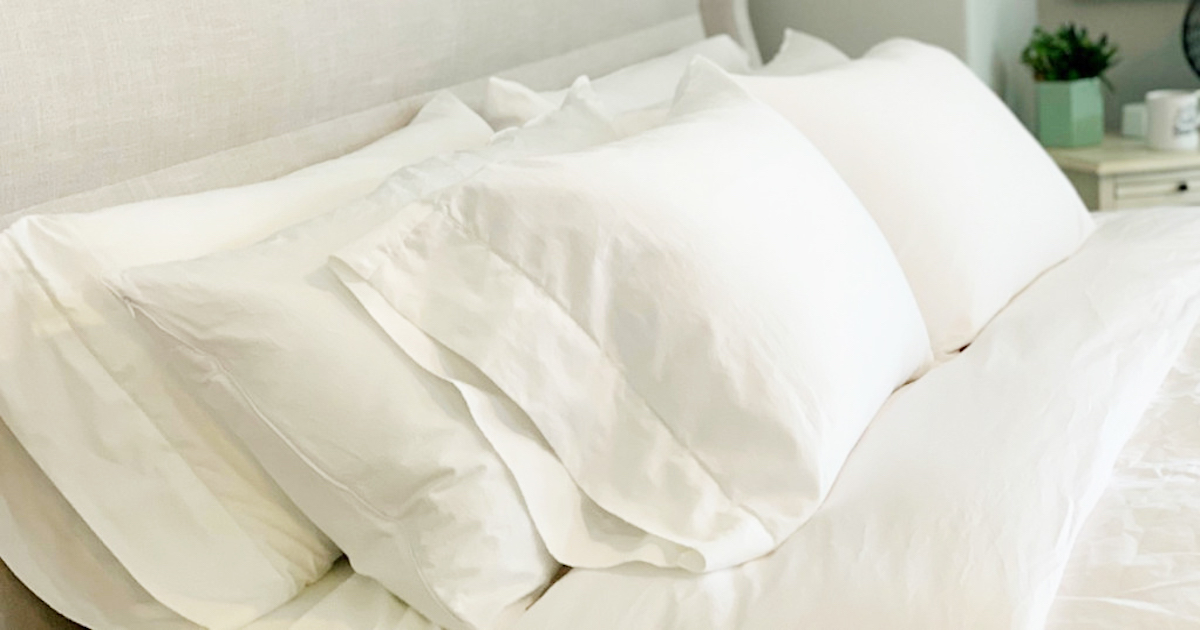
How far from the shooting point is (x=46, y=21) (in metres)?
1.22

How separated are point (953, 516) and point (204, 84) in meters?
0.92

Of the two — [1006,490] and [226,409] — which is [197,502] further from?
[1006,490]

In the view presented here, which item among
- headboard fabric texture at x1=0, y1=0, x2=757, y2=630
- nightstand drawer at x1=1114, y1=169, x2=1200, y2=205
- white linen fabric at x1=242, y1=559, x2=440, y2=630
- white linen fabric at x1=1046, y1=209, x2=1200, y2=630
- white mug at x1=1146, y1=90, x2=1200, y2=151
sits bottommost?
nightstand drawer at x1=1114, y1=169, x2=1200, y2=205

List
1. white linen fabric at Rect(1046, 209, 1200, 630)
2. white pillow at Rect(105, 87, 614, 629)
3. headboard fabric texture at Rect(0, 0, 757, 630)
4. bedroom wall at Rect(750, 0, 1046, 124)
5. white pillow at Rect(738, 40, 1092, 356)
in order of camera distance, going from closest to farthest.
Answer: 1. white linen fabric at Rect(1046, 209, 1200, 630)
2. white pillow at Rect(105, 87, 614, 629)
3. headboard fabric texture at Rect(0, 0, 757, 630)
4. white pillow at Rect(738, 40, 1092, 356)
5. bedroom wall at Rect(750, 0, 1046, 124)

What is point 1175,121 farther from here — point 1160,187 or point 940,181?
point 940,181

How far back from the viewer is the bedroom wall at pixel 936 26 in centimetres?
272

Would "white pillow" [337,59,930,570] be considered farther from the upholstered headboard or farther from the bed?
the upholstered headboard

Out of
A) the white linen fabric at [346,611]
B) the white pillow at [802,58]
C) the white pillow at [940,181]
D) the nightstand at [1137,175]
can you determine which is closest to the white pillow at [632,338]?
the white linen fabric at [346,611]

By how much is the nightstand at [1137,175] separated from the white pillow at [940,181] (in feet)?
2.57

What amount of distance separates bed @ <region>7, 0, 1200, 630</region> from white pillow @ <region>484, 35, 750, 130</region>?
419 millimetres

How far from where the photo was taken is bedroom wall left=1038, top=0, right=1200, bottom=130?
9.85ft

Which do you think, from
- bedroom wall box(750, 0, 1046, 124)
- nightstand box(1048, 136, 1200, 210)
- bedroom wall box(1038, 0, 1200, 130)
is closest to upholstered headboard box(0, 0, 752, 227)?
bedroom wall box(750, 0, 1046, 124)

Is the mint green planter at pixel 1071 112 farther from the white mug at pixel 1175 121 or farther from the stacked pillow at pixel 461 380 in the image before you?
the stacked pillow at pixel 461 380

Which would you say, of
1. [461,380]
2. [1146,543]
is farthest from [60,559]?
[1146,543]
